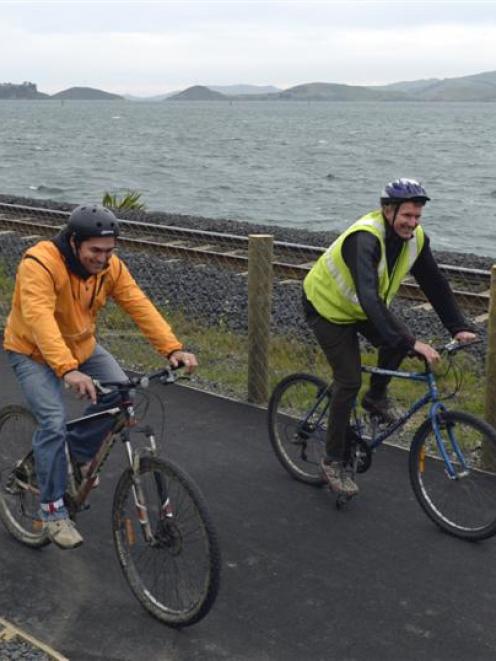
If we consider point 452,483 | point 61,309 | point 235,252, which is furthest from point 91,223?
point 235,252

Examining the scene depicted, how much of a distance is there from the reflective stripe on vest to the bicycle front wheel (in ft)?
2.58

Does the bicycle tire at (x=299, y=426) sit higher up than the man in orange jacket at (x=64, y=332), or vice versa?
the man in orange jacket at (x=64, y=332)

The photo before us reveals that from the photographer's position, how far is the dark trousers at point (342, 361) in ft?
18.7

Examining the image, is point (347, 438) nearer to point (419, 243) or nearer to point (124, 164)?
point (419, 243)

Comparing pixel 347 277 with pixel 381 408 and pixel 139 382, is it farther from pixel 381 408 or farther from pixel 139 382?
pixel 139 382

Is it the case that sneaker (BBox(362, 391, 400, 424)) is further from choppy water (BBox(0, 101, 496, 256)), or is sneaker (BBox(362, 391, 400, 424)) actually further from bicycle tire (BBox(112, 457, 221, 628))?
choppy water (BBox(0, 101, 496, 256))

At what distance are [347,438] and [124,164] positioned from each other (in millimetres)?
62943

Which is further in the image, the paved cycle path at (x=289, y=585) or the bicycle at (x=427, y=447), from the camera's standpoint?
the bicycle at (x=427, y=447)

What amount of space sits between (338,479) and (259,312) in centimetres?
229

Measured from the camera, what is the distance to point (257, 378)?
803 centimetres

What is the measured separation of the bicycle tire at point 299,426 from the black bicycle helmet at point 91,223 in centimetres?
218

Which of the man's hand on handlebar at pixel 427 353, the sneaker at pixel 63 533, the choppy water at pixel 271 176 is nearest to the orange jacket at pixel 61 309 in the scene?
the sneaker at pixel 63 533

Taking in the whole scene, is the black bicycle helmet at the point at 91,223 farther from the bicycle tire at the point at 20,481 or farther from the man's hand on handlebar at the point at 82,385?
the bicycle tire at the point at 20,481

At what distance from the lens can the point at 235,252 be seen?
607 inches
